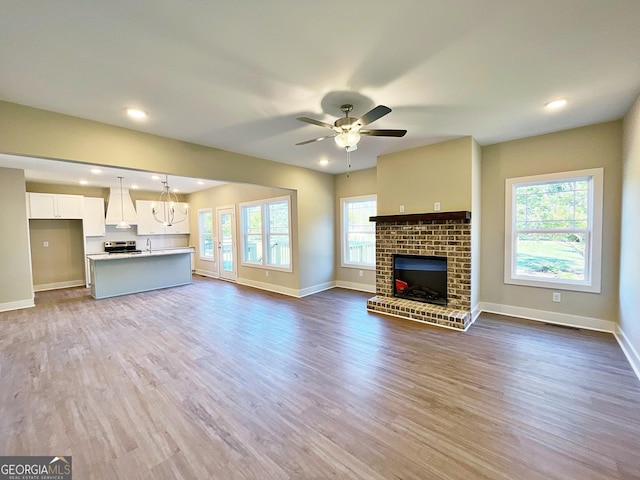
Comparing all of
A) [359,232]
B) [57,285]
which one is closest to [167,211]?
[57,285]

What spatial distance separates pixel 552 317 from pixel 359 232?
364 centimetres

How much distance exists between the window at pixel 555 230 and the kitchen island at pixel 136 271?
7.12 m

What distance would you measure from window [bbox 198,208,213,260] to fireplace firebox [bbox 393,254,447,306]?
6.23 meters

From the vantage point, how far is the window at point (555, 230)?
11.6ft

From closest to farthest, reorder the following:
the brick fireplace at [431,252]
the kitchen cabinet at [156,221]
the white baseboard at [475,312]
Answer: the brick fireplace at [431,252] < the white baseboard at [475,312] < the kitchen cabinet at [156,221]

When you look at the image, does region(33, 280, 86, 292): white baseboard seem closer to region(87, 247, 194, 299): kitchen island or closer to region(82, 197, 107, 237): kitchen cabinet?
region(82, 197, 107, 237): kitchen cabinet

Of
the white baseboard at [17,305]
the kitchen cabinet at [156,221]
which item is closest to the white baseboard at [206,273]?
the kitchen cabinet at [156,221]

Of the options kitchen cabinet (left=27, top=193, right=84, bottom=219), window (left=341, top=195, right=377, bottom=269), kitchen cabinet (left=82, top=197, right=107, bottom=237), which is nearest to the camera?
window (left=341, top=195, right=377, bottom=269)

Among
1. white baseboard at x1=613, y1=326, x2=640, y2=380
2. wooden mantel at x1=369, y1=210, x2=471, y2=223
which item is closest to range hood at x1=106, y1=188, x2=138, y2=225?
wooden mantel at x1=369, y1=210, x2=471, y2=223

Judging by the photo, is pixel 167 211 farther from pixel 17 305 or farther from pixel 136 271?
pixel 17 305

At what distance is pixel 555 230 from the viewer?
12.4 ft

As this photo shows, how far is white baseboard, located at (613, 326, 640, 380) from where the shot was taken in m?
2.57

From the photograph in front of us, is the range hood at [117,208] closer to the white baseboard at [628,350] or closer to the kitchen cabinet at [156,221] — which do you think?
the kitchen cabinet at [156,221]

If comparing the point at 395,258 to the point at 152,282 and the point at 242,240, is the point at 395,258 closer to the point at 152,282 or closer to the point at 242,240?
the point at 242,240
